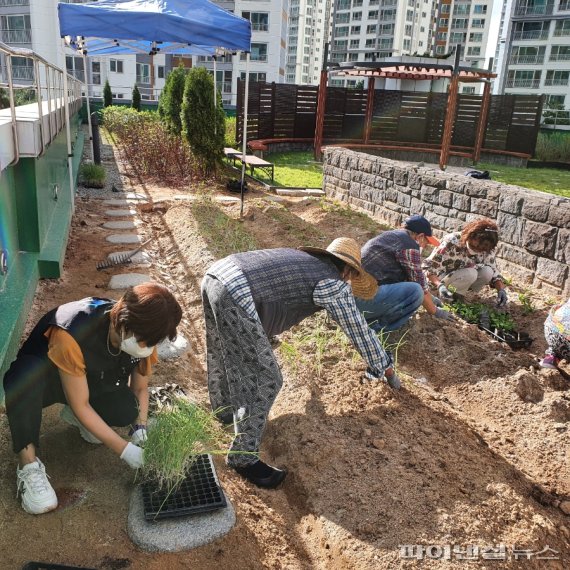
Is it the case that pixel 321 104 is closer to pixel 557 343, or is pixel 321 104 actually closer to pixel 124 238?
pixel 124 238

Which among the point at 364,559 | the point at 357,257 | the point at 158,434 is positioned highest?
the point at 357,257

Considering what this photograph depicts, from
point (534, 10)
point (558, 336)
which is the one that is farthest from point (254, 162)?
point (534, 10)

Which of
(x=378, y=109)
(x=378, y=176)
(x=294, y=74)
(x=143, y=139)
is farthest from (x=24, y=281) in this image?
(x=294, y=74)

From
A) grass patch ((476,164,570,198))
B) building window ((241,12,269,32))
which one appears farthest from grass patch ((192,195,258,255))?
building window ((241,12,269,32))

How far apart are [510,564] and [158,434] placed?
157 centimetres

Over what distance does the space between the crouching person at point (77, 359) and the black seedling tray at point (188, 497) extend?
0.16 meters

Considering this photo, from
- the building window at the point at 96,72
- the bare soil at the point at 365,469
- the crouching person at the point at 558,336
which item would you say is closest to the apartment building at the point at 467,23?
the building window at the point at 96,72

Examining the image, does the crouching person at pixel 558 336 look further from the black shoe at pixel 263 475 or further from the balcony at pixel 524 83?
the balcony at pixel 524 83

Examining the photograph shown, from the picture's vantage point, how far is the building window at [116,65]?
39125 mm

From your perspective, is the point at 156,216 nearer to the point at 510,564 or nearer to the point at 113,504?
the point at 113,504

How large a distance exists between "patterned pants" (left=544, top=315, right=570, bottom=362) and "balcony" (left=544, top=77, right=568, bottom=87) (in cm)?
5109

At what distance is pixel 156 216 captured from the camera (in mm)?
8453

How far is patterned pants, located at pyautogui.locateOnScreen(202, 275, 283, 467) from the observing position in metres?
2.62

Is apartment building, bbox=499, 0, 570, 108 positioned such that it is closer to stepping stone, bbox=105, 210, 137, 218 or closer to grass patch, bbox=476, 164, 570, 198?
grass patch, bbox=476, 164, 570, 198
